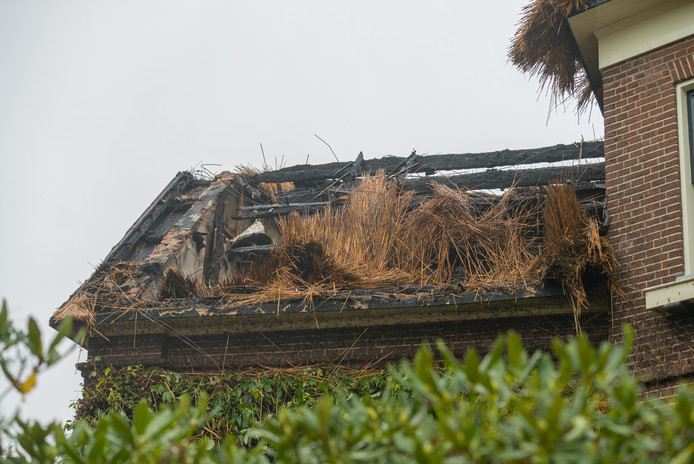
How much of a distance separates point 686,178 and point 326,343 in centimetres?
381

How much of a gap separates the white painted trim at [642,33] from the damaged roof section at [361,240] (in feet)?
5.00

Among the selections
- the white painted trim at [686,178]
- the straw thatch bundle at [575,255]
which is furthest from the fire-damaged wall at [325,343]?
the white painted trim at [686,178]

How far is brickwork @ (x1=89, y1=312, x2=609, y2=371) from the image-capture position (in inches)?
312

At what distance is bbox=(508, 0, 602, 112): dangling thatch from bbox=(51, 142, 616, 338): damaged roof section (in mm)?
995

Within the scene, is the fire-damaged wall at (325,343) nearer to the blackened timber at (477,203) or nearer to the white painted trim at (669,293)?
the white painted trim at (669,293)

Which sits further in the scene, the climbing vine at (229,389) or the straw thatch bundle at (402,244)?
the straw thatch bundle at (402,244)

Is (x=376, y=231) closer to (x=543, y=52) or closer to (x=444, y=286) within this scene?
(x=444, y=286)

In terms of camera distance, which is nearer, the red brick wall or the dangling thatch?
the red brick wall

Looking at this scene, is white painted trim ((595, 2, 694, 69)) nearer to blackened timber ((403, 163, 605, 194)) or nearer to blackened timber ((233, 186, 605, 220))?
blackened timber ((233, 186, 605, 220))

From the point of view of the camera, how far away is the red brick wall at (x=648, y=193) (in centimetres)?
701

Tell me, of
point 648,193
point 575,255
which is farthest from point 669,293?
point 648,193

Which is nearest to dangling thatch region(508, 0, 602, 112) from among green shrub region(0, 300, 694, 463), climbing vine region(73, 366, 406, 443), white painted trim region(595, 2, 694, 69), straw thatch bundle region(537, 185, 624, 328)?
white painted trim region(595, 2, 694, 69)

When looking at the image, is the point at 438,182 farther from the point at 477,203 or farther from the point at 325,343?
the point at 325,343

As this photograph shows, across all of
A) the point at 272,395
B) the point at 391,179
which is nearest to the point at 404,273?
the point at 272,395
